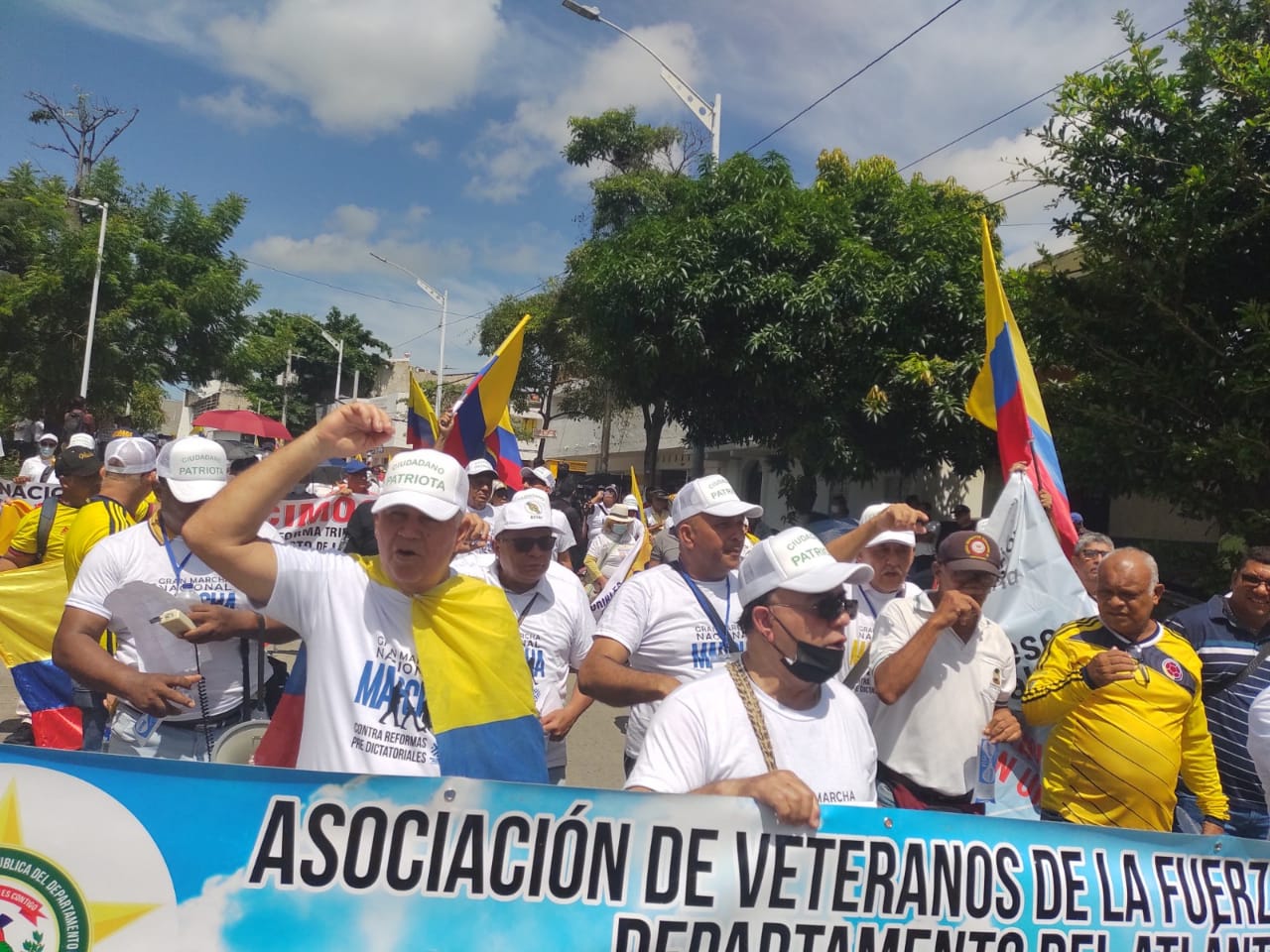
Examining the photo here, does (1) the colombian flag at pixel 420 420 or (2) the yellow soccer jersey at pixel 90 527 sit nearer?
(2) the yellow soccer jersey at pixel 90 527

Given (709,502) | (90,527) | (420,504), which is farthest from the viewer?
(90,527)

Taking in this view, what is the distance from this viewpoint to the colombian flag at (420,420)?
7609 mm

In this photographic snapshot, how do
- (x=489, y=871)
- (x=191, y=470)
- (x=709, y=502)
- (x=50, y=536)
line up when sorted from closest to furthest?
(x=489, y=871)
(x=191, y=470)
(x=709, y=502)
(x=50, y=536)

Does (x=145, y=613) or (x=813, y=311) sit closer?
(x=145, y=613)

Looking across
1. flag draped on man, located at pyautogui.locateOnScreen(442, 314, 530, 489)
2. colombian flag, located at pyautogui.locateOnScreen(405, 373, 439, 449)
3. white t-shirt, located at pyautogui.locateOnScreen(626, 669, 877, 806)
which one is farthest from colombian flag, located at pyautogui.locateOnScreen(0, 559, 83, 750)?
white t-shirt, located at pyautogui.locateOnScreen(626, 669, 877, 806)

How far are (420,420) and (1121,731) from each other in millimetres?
5772

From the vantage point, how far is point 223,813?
211 cm

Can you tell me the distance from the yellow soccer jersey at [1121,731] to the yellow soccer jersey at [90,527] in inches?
150

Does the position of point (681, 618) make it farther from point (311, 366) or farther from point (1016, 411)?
point (311, 366)

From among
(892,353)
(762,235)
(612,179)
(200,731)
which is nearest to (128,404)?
(612,179)

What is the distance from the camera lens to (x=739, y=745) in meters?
2.27

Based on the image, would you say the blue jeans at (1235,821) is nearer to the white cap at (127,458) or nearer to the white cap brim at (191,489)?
the white cap brim at (191,489)

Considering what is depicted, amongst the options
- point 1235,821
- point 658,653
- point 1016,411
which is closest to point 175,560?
point 658,653

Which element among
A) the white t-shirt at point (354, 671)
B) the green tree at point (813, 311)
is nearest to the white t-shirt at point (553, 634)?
the white t-shirt at point (354, 671)
